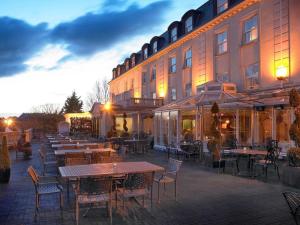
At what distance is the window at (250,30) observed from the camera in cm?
1588

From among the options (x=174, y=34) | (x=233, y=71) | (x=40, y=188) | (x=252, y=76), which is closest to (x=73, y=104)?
(x=174, y=34)

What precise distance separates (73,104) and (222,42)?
46847 millimetres

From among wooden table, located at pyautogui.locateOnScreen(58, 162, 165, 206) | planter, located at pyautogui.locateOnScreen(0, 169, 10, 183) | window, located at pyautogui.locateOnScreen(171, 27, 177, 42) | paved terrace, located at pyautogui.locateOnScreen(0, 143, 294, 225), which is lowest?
paved terrace, located at pyautogui.locateOnScreen(0, 143, 294, 225)

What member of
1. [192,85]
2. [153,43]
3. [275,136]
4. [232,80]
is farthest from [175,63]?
[275,136]

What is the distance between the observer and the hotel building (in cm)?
1361

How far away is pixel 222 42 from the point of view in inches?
725

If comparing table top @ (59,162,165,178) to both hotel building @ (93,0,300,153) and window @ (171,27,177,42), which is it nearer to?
hotel building @ (93,0,300,153)

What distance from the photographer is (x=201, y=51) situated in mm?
20219

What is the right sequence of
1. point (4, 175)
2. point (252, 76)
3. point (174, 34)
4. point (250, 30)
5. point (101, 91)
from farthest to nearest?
point (101, 91) → point (174, 34) → point (250, 30) → point (252, 76) → point (4, 175)

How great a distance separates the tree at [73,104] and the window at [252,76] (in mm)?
47679

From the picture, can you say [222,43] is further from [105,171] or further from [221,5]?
[105,171]

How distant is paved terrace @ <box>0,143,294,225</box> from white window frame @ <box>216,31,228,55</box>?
11122mm

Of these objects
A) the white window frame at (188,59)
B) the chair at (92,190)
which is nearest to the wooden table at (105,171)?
the chair at (92,190)

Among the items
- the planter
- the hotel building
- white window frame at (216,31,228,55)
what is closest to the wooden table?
the planter
